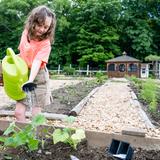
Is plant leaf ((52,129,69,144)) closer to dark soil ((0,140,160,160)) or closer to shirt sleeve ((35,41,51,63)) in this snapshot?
dark soil ((0,140,160,160))

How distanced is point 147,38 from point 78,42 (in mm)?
6285

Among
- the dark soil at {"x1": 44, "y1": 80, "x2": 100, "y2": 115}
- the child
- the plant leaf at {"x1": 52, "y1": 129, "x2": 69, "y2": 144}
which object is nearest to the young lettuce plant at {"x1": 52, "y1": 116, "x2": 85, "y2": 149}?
the plant leaf at {"x1": 52, "y1": 129, "x2": 69, "y2": 144}

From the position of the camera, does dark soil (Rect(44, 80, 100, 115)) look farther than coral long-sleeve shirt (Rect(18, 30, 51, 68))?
Yes

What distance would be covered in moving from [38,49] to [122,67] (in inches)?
948

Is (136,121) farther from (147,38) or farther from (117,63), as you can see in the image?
(147,38)

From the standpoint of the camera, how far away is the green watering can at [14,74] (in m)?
2.51

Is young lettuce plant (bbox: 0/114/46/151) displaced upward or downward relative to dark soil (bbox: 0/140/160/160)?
upward

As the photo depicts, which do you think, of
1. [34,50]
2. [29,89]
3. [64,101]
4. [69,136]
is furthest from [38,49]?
[64,101]

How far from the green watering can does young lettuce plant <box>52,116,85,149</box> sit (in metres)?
0.53

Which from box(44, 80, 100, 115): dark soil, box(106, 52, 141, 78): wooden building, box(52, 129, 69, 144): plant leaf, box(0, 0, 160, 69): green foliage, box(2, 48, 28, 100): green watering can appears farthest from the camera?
box(0, 0, 160, 69): green foliage

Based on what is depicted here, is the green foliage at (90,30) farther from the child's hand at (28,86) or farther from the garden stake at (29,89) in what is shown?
the child's hand at (28,86)

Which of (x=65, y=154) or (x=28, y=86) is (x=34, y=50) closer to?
(x=28, y=86)

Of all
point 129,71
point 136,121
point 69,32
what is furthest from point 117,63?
point 136,121

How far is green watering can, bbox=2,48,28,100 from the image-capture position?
98.9 inches
